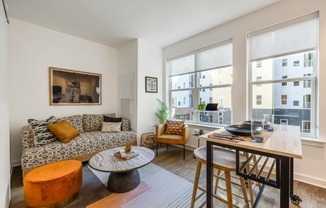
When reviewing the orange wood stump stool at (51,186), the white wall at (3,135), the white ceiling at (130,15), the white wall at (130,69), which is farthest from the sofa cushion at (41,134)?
the white ceiling at (130,15)

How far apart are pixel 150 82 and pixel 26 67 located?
2.56 metres

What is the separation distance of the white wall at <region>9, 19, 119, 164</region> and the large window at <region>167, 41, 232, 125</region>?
221cm

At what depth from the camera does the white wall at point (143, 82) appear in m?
3.59

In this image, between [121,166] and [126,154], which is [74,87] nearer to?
[126,154]

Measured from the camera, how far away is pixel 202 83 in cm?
351

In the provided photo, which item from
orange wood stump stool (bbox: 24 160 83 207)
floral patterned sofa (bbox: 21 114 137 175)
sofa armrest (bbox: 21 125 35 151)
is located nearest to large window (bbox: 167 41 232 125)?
floral patterned sofa (bbox: 21 114 137 175)

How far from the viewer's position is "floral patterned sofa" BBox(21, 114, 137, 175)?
2.16 metres

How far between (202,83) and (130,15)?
6.93 ft

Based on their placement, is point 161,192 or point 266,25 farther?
point 266,25

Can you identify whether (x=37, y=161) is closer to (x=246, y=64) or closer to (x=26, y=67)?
(x=26, y=67)

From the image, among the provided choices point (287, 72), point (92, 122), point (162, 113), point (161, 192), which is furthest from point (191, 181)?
point (92, 122)

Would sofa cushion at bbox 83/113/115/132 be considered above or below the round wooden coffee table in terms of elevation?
above

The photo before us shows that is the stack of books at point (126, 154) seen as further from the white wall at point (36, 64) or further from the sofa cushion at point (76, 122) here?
the white wall at point (36, 64)

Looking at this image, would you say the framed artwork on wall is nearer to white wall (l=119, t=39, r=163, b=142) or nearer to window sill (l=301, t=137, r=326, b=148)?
white wall (l=119, t=39, r=163, b=142)
